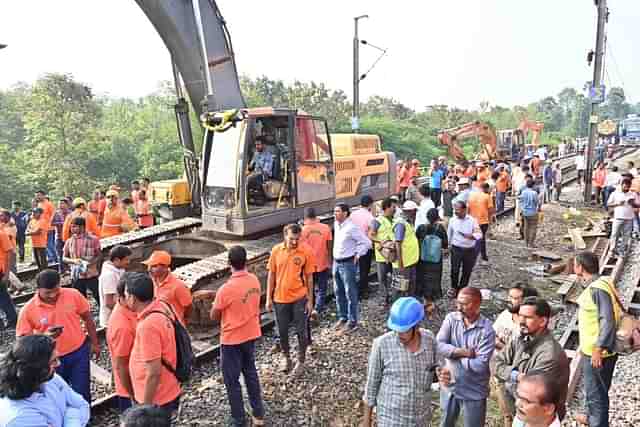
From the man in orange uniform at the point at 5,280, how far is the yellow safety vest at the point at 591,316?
6779 millimetres

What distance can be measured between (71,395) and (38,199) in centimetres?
799

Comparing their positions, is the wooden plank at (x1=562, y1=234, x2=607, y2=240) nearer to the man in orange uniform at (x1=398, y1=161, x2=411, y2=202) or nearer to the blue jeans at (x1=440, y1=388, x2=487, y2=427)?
the man in orange uniform at (x1=398, y1=161, x2=411, y2=202)

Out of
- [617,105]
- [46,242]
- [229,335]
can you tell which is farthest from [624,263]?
[617,105]

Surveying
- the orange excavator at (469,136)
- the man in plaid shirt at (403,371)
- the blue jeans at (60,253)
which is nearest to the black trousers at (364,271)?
the man in plaid shirt at (403,371)

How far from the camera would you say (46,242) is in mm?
9133

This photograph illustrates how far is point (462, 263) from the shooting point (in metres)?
7.41

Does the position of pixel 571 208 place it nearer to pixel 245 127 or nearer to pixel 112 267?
pixel 245 127

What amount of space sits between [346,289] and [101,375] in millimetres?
3079

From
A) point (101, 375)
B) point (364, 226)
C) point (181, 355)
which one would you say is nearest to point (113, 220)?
point (101, 375)

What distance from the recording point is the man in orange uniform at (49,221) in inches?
368

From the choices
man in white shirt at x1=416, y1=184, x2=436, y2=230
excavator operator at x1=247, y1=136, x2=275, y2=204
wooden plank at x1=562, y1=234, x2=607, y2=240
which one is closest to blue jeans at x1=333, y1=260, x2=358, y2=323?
man in white shirt at x1=416, y1=184, x2=436, y2=230

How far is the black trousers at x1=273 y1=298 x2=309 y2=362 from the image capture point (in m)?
5.10

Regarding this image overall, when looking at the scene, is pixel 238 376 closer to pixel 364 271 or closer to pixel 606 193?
pixel 364 271

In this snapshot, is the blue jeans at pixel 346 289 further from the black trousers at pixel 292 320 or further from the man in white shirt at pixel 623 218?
the man in white shirt at pixel 623 218
